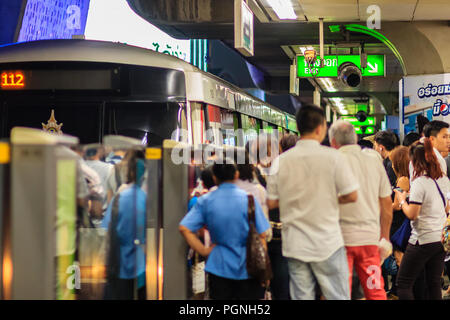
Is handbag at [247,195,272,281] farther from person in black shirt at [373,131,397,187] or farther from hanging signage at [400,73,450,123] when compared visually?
hanging signage at [400,73,450,123]

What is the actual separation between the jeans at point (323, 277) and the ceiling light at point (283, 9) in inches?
274

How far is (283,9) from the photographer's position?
11312 mm

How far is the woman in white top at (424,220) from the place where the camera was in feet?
19.2

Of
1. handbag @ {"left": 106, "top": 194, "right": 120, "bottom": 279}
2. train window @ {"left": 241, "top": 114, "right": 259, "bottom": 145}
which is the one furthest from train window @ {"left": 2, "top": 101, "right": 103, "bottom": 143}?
train window @ {"left": 241, "top": 114, "right": 259, "bottom": 145}

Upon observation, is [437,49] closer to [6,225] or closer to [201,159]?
[201,159]

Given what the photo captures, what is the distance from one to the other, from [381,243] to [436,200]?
3.30 feet

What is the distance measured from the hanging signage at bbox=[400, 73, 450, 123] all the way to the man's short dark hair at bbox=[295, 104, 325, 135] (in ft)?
24.4

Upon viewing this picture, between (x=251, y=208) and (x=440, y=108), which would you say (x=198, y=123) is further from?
(x=440, y=108)

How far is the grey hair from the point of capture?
16.7ft

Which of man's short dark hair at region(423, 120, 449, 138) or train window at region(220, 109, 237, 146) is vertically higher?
train window at region(220, 109, 237, 146)

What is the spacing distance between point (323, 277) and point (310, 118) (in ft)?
3.34

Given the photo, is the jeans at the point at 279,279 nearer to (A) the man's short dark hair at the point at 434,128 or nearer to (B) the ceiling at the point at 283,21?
(A) the man's short dark hair at the point at 434,128

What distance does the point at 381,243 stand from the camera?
5180 millimetres
